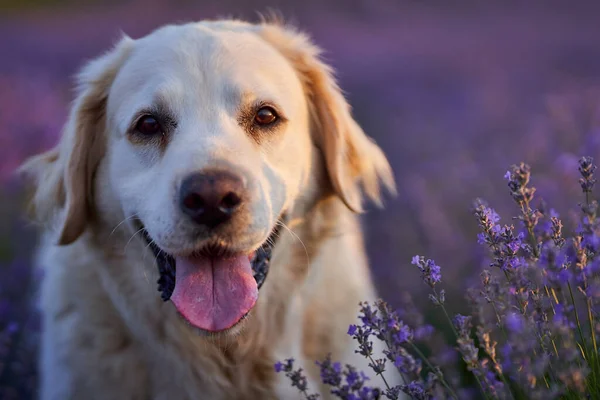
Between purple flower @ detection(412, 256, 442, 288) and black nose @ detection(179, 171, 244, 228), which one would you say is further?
black nose @ detection(179, 171, 244, 228)

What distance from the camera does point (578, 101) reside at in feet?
20.2

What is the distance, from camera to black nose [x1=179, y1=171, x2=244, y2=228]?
7.38 feet

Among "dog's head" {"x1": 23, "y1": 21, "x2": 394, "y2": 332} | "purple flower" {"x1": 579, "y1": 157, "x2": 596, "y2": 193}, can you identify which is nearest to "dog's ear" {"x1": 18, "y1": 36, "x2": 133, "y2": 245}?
"dog's head" {"x1": 23, "y1": 21, "x2": 394, "y2": 332}

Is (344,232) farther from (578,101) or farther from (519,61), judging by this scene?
(519,61)

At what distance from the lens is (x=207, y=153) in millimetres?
2412

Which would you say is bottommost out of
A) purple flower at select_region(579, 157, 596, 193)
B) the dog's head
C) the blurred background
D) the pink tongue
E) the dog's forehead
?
the blurred background

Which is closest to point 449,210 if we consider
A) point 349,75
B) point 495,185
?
point 495,185

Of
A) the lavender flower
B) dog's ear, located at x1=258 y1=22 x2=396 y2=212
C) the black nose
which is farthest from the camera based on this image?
dog's ear, located at x1=258 y1=22 x2=396 y2=212

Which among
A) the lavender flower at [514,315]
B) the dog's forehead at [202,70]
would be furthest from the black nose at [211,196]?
the lavender flower at [514,315]

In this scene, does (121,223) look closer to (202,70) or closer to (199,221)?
(199,221)

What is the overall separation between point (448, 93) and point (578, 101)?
2.66 metres

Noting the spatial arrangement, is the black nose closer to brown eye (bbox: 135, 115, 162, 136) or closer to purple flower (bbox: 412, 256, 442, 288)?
brown eye (bbox: 135, 115, 162, 136)

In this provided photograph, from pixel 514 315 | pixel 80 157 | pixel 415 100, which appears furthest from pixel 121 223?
pixel 415 100

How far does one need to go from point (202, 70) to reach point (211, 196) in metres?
0.64
